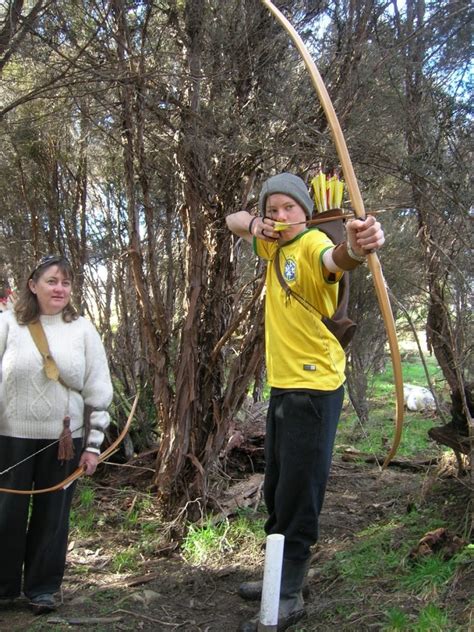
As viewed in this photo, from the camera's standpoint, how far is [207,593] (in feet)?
11.4

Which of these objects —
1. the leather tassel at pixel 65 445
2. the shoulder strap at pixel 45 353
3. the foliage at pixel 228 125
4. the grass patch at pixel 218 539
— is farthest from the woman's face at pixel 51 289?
the grass patch at pixel 218 539

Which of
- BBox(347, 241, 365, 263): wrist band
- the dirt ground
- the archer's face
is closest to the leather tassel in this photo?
the dirt ground

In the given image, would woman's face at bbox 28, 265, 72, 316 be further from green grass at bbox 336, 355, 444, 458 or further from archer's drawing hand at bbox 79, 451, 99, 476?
green grass at bbox 336, 355, 444, 458

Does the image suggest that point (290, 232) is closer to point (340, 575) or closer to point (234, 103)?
point (234, 103)

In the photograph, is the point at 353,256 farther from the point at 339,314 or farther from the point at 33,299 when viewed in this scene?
the point at 33,299

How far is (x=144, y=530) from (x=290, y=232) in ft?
8.34

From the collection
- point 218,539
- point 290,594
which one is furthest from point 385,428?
point 290,594

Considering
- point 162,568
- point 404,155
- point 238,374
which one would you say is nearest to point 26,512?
point 162,568

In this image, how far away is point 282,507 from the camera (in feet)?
9.29

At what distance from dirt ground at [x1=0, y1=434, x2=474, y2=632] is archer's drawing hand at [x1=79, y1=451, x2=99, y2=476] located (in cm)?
73

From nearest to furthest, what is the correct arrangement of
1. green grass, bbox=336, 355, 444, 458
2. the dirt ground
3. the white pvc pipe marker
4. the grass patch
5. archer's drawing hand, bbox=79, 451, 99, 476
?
the white pvc pipe marker < the dirt ground < archer's drawing hand, bbox=79, 451, 99, 476 < the grass patch < green grass, bbox=336, 355, 444, 458

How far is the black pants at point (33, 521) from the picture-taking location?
3.14 meters

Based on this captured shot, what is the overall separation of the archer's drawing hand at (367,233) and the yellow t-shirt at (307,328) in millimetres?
429

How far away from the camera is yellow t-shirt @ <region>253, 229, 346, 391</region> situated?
2.69 meters
